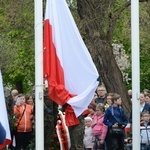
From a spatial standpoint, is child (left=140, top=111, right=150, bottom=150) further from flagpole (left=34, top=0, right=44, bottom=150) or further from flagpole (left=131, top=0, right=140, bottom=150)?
flagpole (left=34, top=0, right=44, bottom=150)

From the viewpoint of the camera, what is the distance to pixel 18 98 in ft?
60.8

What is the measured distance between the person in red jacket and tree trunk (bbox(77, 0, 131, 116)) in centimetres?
428

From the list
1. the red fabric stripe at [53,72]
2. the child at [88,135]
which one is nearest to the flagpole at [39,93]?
the red fabric stripe at [53,72]

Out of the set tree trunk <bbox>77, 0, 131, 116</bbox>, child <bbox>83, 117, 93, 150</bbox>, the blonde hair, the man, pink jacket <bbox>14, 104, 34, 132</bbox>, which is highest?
tree trunk <bbox>77, 0, 131, 116</bbox>

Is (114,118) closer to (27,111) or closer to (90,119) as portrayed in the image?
(90,119)

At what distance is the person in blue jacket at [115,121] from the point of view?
16.5 meters

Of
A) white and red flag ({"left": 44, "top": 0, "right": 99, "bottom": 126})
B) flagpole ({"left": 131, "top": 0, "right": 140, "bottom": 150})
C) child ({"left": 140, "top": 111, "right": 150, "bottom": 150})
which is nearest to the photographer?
white and red flag ({"left": 44, "top": 0, "right": 99, "bottom": 126})

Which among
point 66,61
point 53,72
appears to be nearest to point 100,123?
point 66,61

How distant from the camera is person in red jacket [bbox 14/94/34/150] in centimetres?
1802

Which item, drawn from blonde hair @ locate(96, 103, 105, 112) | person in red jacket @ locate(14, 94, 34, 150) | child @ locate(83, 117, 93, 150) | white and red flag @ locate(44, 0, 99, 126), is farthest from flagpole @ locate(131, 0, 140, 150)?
person in red jacket @ locate(14, 94, 34, 150)

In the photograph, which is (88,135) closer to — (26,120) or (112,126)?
(112,126)

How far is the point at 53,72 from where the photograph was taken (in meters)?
11.9

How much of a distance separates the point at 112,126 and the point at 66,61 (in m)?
4.92

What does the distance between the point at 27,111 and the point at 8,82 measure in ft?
103
